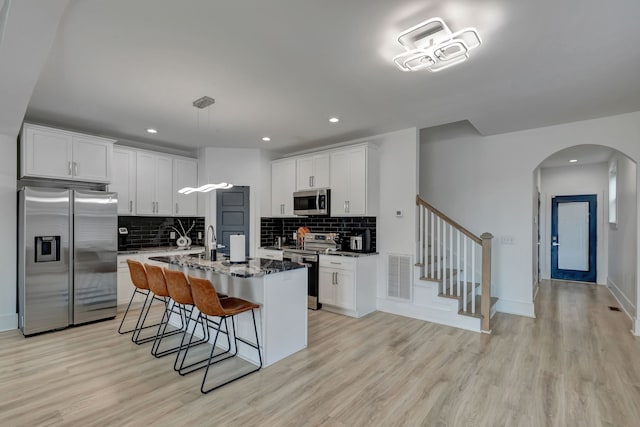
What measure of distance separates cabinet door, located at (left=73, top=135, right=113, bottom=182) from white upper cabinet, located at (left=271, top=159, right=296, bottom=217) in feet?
8.38

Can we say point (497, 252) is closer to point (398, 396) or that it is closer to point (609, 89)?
point (609, 89)

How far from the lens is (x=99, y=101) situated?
3.45m

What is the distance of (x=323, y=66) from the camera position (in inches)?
105

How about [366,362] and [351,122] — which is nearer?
→ [366,362]

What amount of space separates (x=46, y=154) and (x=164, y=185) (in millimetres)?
1634

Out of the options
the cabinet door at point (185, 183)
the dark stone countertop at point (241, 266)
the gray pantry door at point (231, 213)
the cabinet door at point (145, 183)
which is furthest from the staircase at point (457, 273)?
the cabinet door at point (145, 183)

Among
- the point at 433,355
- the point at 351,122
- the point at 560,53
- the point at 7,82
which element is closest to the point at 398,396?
the point at 433,355

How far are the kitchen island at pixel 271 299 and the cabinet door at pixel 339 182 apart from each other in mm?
1778

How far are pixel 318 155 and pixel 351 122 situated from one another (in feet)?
3.39

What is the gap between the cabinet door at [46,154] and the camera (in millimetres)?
3760

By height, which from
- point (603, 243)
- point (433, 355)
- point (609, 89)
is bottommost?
point (433, 355)

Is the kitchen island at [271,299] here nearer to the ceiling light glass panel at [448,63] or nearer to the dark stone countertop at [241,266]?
the dark stone countertop at [241,266]

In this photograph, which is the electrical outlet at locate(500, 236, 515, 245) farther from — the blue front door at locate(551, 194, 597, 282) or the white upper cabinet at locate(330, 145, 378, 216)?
the blue front door at locate(551, 194, 597, 282)

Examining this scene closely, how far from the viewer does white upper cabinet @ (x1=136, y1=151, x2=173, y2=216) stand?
199 inches
